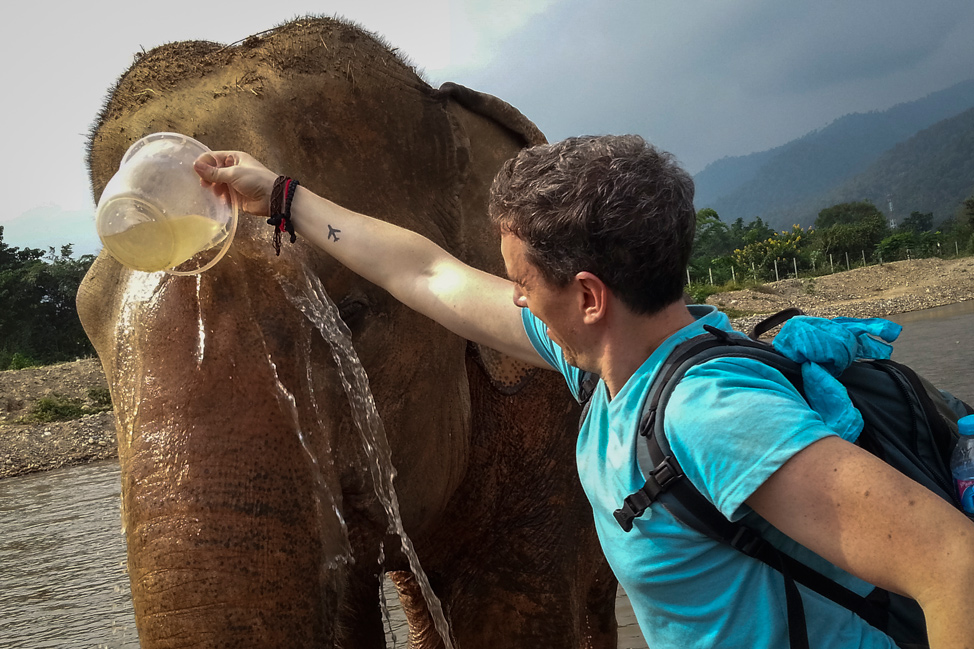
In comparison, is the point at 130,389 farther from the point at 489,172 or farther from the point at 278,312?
the point at 489,172

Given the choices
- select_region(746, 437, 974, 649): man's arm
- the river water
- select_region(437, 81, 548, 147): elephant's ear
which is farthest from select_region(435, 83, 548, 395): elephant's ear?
the river water

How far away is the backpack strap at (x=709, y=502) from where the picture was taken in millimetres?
1379

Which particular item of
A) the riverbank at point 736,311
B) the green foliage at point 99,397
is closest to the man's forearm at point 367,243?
the riverbank at point 736,311

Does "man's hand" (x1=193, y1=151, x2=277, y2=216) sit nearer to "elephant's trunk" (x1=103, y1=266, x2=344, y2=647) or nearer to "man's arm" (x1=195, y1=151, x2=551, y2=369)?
"man's arm" (x1=195, y1=151, x2=551, y2=369)

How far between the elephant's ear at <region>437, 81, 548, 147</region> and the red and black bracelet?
33.7 inches

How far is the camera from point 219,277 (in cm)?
192

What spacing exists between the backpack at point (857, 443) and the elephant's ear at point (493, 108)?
1641 mm

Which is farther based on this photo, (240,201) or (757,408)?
(240,201)

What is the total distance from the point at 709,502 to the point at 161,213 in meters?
1.19

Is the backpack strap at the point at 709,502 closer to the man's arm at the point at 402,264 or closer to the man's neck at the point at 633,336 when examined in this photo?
the man's neck at the point at 633,336

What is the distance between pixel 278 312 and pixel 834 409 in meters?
1.16

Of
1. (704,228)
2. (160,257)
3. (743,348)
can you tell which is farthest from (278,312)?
(704,228)

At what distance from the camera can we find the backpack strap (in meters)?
1.38

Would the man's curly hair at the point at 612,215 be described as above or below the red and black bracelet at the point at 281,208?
below
